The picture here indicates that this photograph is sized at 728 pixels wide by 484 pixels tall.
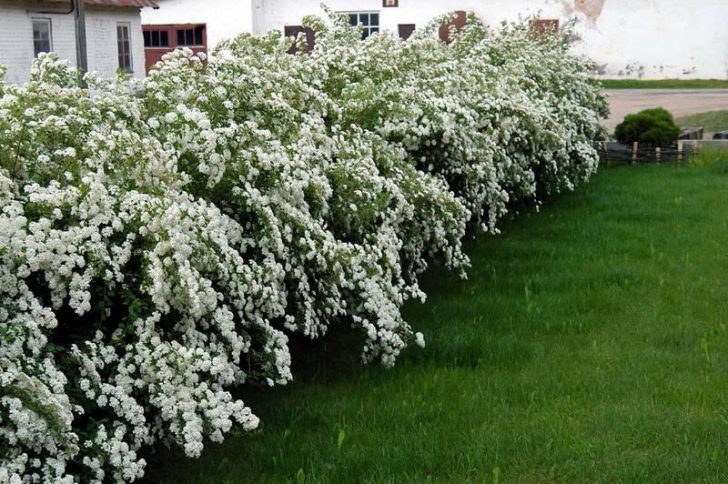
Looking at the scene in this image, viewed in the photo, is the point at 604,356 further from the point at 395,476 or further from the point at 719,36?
the point at 719,36

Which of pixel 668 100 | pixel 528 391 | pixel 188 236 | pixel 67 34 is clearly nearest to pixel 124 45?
pixel 67 34

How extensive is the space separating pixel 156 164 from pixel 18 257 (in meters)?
0.83

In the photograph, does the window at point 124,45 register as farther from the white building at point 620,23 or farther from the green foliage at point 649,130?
the green foliage at point 649,130

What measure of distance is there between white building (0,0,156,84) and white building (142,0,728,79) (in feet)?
31.9

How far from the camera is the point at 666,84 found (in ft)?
111

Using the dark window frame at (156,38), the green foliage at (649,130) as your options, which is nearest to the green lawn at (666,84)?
the dark window frame at (156,38)

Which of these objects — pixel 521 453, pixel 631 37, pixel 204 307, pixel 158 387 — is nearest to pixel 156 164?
pixel 204 307

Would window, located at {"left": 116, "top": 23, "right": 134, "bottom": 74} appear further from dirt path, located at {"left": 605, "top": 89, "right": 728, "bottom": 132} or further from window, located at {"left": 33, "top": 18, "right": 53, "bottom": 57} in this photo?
dirt path, located at {"left": 605, "top": 89, "right": 728, "bottom": 132}

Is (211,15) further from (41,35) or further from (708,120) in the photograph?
(708,120)

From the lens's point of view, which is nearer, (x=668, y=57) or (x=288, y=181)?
(x=288, y=181)

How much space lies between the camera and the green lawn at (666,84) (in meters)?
33.1

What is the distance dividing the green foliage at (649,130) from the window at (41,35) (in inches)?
472

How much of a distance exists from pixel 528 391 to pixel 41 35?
18896mm

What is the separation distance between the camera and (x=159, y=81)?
235 inches
